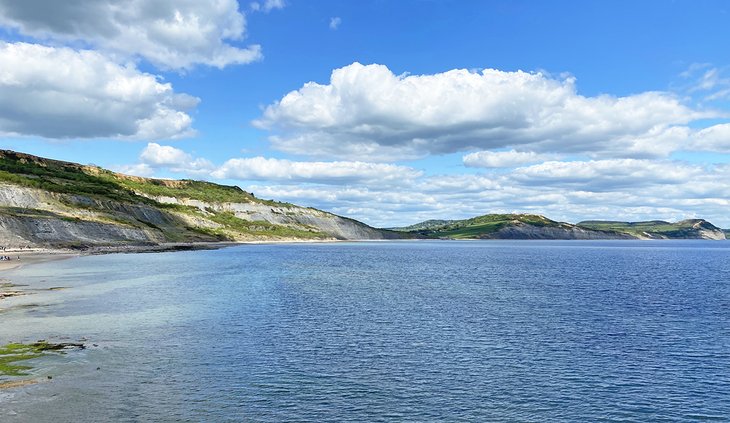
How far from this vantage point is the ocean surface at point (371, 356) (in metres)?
26.0

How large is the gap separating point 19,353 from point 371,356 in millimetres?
23230

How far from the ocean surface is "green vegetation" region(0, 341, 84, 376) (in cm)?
116

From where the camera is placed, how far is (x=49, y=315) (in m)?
49.6

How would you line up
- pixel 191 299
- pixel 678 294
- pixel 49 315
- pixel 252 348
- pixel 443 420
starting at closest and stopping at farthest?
1. pixel 443 420
2. pixel 252 348
3. pixel 49 315
4. pixel 191 299
5. pixel 678 294

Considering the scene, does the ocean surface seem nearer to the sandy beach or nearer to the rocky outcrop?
the sandy beach

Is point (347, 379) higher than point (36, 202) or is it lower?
lower

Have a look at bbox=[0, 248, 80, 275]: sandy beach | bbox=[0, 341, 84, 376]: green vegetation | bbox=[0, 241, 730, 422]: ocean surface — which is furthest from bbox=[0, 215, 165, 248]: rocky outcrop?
bbox=[0, 341, 84, 376]: green vegetation

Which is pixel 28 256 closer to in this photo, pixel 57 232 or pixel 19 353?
pixel 57 232

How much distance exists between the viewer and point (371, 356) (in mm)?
36406

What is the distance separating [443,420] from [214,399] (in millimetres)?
11822

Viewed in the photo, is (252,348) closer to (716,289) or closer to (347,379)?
(347,379)

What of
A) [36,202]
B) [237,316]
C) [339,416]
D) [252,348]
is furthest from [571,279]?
[36,202]

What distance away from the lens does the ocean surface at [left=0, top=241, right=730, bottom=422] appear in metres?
26.0

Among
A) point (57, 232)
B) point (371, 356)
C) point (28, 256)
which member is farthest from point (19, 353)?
point (57, 232)
